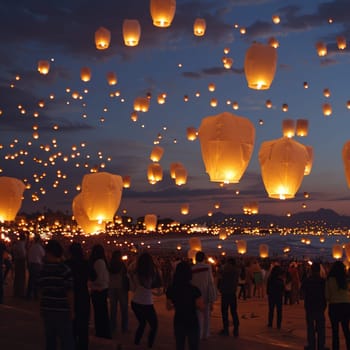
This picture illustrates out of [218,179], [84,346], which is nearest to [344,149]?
[218,179]

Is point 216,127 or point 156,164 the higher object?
point 156,164

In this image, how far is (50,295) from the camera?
16.8 ft

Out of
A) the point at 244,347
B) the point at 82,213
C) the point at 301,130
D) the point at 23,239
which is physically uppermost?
the point at 301,130

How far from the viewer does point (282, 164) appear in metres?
9.02

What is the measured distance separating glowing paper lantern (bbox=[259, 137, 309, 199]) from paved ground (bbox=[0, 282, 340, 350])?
2.28 meters

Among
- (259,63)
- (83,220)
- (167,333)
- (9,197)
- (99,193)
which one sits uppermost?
(259,63)

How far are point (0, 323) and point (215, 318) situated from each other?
4589 millimetres

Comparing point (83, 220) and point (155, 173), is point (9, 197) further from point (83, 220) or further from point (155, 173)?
point (155, 173)

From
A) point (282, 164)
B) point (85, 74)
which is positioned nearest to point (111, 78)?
point (85, 74)

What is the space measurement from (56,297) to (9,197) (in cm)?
913

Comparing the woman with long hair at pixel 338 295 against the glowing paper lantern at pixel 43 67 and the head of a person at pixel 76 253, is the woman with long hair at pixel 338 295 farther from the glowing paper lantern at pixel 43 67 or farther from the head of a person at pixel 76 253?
the glowing paper lantern at pixel 43 67

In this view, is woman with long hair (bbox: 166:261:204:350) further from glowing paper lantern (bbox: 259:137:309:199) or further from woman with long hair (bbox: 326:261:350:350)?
glowing paper lantern (bbox: 259:137:309:199)

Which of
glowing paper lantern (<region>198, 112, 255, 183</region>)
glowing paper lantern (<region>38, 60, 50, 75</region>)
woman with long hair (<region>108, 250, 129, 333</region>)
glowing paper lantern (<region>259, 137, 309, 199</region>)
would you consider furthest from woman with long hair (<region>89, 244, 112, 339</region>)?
glowing paper lantern (<region>38, 60, 50, 75</region>)

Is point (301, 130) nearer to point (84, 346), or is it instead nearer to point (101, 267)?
point (101, 267)
